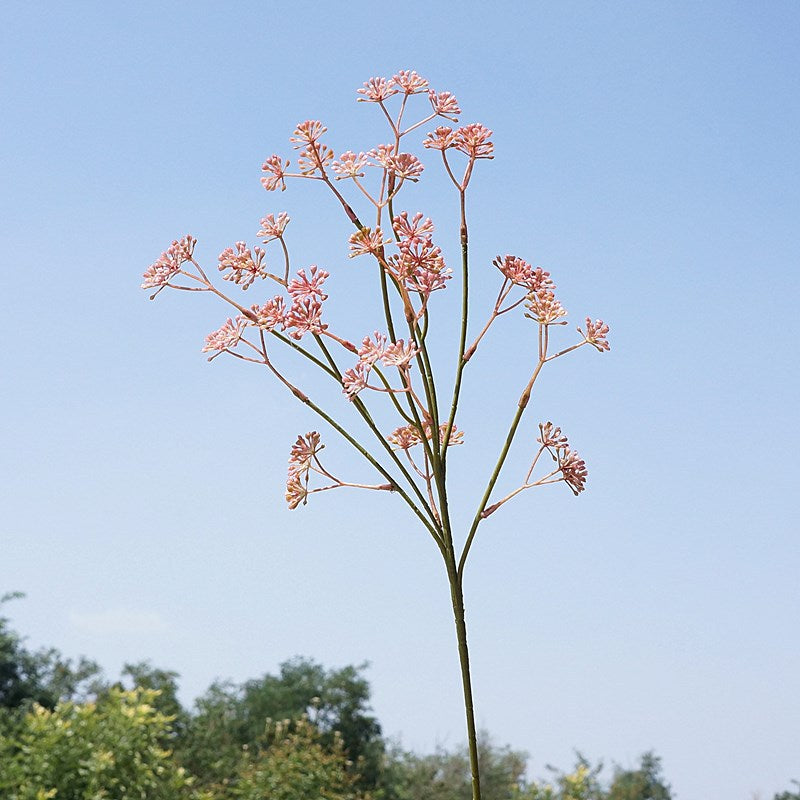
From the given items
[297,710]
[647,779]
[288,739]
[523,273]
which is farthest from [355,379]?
[647,779]

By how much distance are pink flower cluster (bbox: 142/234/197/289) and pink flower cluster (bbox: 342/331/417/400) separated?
0.45 meters

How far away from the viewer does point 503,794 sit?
1107 centimetres

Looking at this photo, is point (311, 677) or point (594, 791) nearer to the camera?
point (594, 791)

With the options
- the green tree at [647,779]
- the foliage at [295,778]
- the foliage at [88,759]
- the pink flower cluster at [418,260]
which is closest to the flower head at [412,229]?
the pink flower cluster at [418,260]

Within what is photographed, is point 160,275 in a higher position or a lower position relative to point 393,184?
lower

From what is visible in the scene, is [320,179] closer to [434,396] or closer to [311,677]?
[434,396]

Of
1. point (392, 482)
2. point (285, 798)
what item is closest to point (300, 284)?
point (392, 482)

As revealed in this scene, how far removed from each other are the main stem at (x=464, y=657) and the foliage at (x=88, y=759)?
461 centimetres

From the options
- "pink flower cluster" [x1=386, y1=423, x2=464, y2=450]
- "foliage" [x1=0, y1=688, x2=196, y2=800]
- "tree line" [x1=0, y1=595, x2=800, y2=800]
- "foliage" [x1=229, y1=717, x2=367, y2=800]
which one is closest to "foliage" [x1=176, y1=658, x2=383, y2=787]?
"tree line" [x1=0, y1=595, x2=800, y2=800]

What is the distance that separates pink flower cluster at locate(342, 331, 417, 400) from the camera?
68.6 inches

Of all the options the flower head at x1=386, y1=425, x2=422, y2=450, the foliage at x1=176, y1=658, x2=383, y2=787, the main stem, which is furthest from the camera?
the foliage at x1=176, y1=658, x2=383, y2=787

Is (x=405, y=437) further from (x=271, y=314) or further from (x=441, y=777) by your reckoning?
(x=441, y=777)

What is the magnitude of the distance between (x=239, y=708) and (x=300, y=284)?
10185 millimetres

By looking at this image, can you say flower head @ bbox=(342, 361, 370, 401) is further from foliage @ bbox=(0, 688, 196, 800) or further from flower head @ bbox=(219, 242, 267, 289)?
foliage @ bbox=(0, 688, 196, 800)
